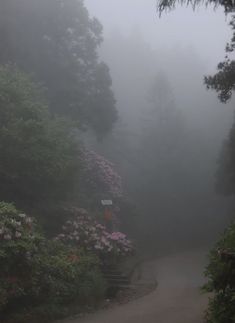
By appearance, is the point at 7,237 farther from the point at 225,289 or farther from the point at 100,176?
the point at 100,176

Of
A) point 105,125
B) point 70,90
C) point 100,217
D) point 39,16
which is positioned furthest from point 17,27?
point 100,217

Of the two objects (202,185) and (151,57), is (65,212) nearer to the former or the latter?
(202,185)

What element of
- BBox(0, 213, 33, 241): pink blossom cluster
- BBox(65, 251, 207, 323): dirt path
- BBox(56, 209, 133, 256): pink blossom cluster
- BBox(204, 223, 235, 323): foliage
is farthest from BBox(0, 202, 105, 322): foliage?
BBox(204, 223, 235, 323): foliage

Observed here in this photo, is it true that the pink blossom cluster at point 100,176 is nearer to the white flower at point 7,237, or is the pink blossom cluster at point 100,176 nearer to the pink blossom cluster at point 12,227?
the pink blossom cluster at point 12,227

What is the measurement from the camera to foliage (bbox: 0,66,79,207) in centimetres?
1588

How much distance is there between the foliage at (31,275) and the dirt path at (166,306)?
752 millimetres

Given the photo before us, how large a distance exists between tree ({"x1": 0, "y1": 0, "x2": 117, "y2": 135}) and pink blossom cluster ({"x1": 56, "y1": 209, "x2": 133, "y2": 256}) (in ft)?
32.6

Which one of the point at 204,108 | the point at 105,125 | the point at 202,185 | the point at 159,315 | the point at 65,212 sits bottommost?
the point at 159,315

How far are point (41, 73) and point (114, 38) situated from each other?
3782 cm

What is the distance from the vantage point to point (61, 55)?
2753cm

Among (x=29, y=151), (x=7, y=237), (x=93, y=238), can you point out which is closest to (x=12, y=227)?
(x=7, y=237)

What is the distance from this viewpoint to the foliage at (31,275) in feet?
33.8

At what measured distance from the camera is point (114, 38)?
63312mm

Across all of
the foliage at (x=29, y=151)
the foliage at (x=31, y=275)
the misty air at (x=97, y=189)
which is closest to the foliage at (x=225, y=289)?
the misty air at (x=97, y=189)
